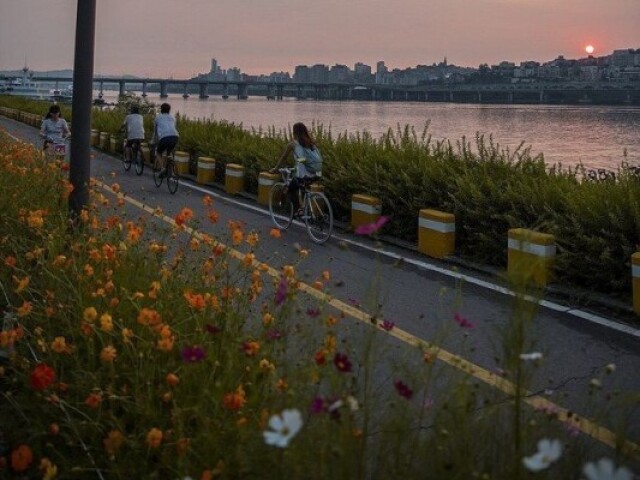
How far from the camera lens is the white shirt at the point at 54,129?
1894 centimetres

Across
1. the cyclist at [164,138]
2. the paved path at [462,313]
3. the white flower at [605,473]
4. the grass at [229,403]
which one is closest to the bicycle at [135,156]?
the cyclist at [164,138]

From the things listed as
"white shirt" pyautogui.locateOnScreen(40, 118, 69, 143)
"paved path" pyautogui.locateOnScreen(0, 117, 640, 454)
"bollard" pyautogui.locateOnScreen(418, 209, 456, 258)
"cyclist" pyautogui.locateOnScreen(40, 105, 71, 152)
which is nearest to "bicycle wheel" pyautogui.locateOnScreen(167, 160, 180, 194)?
"cyclist" pyautogui.locateOnScreen(40, 105, 71, 152)

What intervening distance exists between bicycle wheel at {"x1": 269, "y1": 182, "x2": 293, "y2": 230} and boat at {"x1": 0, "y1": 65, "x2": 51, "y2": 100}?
117032mm

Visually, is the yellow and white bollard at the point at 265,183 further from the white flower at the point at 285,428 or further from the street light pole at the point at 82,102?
the white flower at the point at 285,428

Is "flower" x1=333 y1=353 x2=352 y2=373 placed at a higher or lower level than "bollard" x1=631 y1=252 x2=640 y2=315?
higher

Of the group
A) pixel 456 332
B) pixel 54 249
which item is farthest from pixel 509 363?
pixel 456 332

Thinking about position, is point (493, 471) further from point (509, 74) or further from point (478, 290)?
point (509, 74)

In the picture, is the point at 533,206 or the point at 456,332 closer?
the point at 456,332

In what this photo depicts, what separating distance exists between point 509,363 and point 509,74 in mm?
45805

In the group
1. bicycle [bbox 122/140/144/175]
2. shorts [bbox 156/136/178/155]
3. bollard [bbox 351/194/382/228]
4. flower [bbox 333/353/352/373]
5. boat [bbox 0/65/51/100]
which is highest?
boat [bbox 0/65/51/100]

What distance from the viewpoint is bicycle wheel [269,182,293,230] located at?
13.6 m

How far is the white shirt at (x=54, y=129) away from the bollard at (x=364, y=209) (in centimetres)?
855

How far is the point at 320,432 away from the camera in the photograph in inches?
115

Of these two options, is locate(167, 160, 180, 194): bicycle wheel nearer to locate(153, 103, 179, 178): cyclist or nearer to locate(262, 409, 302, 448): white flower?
locate(153, 103, 179, 178): cyclist
